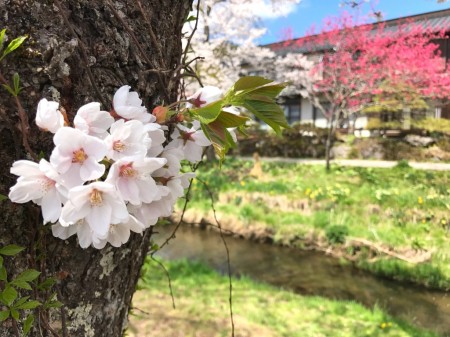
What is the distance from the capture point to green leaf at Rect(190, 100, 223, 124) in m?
0.74

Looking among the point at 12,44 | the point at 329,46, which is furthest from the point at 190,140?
the point at 329,46

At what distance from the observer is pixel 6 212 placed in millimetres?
897

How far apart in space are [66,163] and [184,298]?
431 centimetres

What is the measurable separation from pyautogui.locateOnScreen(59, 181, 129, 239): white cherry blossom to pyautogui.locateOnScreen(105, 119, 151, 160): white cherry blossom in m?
0.08

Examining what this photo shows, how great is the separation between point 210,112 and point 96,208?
0.87 ft

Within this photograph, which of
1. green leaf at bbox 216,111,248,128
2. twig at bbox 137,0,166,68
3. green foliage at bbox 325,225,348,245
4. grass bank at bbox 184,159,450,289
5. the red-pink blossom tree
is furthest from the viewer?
the red-pink blossom tree

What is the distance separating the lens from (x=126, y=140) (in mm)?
708

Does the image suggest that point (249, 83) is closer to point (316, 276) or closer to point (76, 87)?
point (76, 87)

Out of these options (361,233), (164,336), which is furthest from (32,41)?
(361,233)

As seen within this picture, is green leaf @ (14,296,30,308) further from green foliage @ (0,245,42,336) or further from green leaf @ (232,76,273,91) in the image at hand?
green leaf @ (232,76,273,91)

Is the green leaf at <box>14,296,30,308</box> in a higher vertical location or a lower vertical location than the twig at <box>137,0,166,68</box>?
lower

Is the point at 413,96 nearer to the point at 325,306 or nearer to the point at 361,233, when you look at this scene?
the point at 361,233

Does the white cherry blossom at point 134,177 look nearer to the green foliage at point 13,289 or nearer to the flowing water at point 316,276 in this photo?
the green foliage at point 13,289

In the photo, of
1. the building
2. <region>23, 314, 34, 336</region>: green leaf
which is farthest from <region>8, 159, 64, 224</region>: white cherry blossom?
the building
